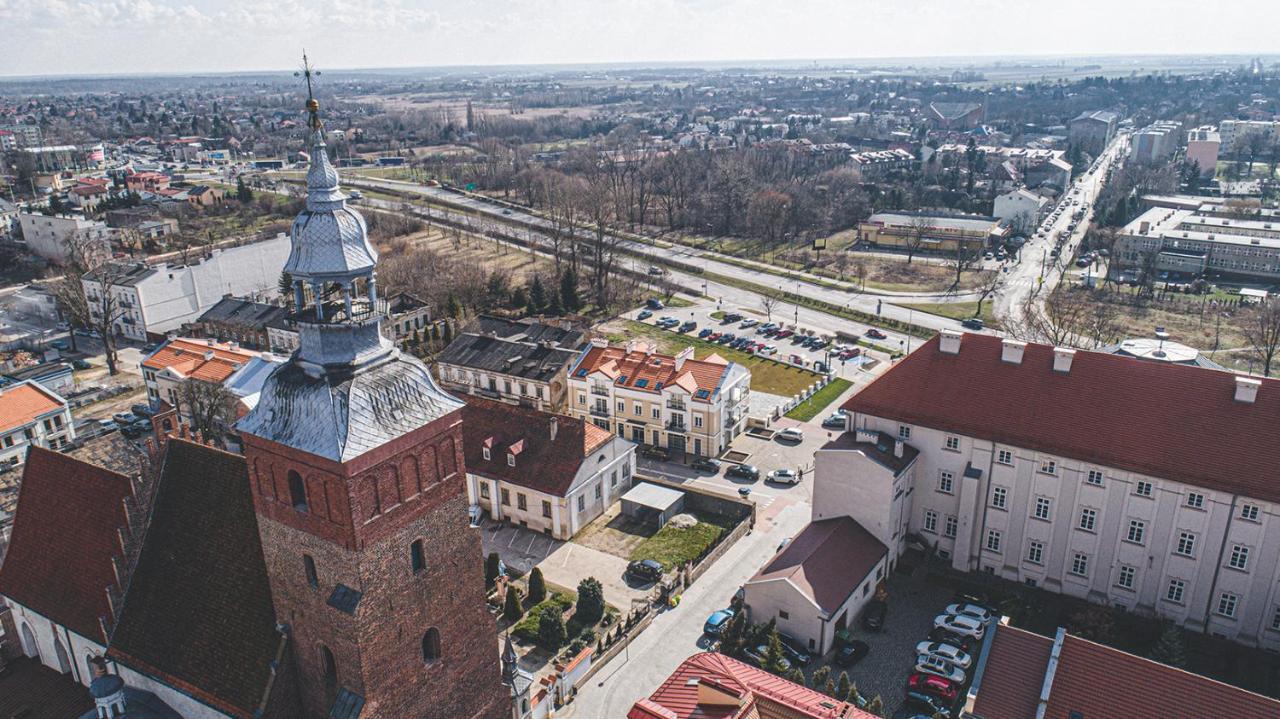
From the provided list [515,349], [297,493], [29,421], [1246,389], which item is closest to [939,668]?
[1246,389]

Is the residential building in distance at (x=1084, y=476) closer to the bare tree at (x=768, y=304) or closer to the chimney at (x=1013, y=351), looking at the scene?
the chimney at (x=1013, y=351)

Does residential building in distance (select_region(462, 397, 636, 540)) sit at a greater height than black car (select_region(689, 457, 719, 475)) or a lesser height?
greater

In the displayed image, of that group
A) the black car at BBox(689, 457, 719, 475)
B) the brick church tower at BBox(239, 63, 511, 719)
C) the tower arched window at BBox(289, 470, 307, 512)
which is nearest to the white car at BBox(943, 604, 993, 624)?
the black car at BBox(689, 457, 719, 475)

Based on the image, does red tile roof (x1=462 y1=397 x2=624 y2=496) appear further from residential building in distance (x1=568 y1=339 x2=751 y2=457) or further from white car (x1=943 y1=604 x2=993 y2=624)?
white car (x1=943 y1=604 x2=993 y2=624)

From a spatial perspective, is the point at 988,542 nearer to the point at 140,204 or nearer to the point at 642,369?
the point at 642,369

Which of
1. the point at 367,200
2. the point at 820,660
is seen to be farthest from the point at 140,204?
the point at 820,660

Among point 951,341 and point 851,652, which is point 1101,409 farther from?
point 851,652

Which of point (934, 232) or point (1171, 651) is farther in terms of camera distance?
point (934, 232)
